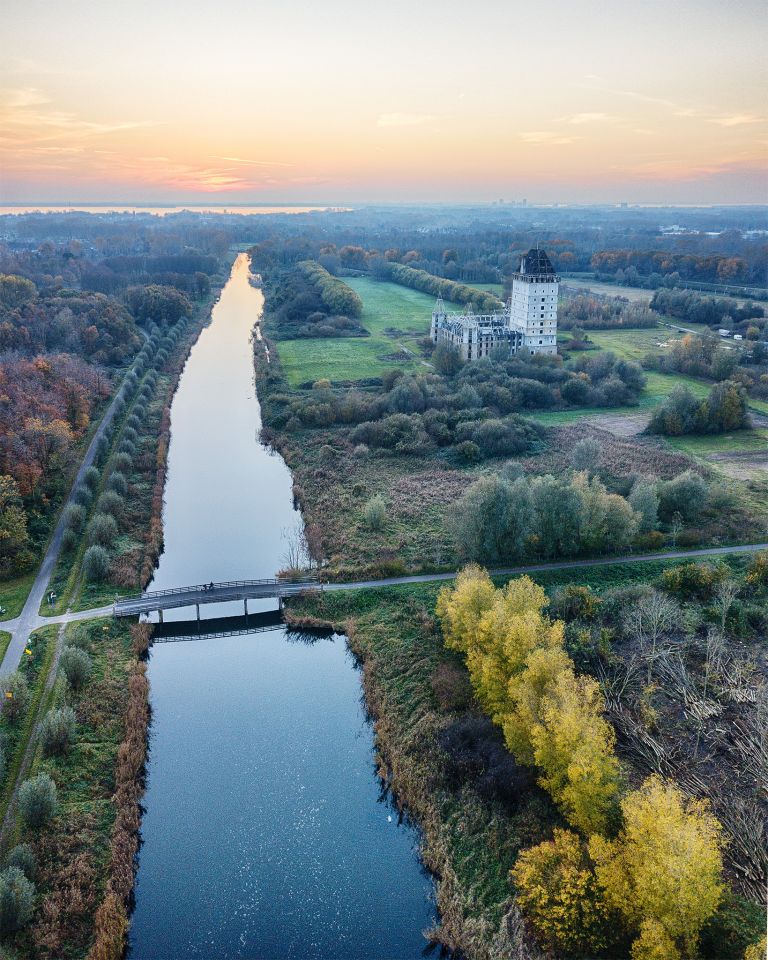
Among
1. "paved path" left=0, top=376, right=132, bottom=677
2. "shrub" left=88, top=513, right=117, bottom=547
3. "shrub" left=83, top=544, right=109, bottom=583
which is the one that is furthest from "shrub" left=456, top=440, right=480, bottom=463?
"shrub" left=83, top=544, right=109, bottom=583

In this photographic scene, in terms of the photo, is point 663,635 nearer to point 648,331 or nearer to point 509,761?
point 509,761

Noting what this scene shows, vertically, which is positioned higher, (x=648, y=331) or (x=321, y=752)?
(x=648, y=331)

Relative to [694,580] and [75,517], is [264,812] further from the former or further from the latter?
[75,517]

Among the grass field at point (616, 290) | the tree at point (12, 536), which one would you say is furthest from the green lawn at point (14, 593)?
the grass field at point (616, 290)

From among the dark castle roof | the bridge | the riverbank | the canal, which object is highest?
the dark castle roof

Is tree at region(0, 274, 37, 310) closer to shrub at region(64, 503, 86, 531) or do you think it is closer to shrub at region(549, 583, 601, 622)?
shrub at region(64, 503, 86, 531)

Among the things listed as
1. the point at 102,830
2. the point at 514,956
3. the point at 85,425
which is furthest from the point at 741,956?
the point at 85,425
